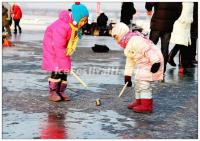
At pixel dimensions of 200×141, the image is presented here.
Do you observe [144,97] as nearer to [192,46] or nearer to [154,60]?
[154,60]

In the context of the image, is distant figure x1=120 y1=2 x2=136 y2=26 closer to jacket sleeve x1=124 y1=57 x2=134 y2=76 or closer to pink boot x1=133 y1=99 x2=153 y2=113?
jacket sleeve x1=124 y1=57 x2=134 y2=76

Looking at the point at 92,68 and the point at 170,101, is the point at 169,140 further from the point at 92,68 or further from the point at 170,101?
the point at 92,68

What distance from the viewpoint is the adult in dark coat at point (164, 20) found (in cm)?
925

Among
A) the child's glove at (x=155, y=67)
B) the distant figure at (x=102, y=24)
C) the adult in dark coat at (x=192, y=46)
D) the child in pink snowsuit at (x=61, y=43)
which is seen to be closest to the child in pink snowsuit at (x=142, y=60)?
the child's glove at (x=155, y=67)

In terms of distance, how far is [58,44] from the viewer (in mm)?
7008

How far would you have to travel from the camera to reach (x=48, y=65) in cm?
721

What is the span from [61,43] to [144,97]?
130 cm

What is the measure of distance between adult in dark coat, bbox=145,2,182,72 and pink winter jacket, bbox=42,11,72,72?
2522 mm

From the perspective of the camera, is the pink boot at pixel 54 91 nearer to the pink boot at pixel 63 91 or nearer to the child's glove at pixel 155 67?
the pink boot at pixel 63 91

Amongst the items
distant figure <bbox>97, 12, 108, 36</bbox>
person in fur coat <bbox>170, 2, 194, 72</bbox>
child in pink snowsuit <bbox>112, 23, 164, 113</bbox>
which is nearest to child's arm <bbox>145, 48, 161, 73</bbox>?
child in pink snowsuit <bbox>112, 23, 164, 113</bbox>

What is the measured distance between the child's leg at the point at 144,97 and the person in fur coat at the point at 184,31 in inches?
133

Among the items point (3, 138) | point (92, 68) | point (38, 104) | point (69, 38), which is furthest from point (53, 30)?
point (92, 68)

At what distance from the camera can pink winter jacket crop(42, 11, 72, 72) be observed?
7012 mm

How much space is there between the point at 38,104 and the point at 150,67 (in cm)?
150
